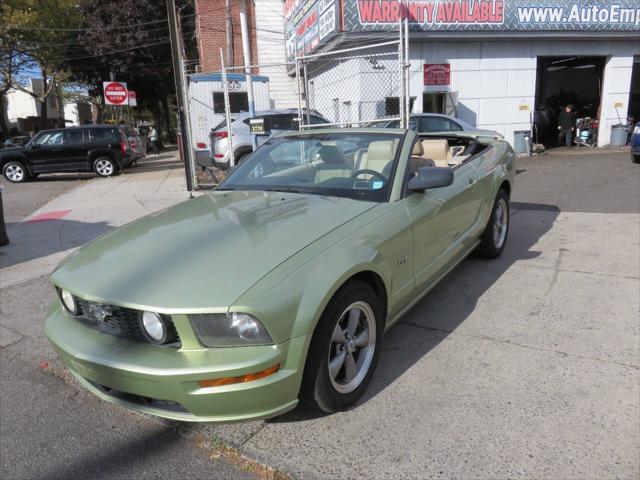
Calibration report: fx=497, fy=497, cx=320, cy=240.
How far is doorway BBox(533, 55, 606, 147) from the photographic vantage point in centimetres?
1941

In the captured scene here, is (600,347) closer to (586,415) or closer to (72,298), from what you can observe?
(586,415)

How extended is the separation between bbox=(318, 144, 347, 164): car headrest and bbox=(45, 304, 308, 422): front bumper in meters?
1.81

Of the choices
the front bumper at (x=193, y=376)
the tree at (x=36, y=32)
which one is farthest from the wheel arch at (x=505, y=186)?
the tree at (x=36, y=32)

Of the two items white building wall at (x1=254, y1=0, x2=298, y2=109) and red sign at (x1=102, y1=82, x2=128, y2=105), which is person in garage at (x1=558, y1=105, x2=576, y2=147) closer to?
white building wall at (x1=254, y1=0, x2=298, y2=109)

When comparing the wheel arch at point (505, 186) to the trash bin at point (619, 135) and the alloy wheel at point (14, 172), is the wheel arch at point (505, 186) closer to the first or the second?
the trash bin at point (619, 135)

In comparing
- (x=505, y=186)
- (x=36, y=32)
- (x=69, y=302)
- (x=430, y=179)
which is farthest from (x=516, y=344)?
(x=36, y=32)

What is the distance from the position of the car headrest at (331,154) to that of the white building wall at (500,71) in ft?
39.3

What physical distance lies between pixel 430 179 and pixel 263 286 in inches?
62.5

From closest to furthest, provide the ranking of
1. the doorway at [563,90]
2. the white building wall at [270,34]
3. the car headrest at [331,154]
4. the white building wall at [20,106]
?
the car headrest at [331,154] < the doorway at [563,90] < the white building wall at [270,34] < the white building wall at [20,106]

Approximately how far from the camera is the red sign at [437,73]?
49.9 ft

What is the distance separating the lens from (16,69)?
108 ft

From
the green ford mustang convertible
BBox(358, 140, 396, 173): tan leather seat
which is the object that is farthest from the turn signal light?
BBox(358, 140, 396, 173): tan leather seat

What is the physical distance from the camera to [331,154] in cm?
385

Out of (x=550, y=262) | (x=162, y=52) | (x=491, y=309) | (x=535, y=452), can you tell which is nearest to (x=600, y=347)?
(x=491, y=309)
